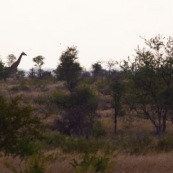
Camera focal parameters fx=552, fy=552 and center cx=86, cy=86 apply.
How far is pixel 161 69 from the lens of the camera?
2708 cm

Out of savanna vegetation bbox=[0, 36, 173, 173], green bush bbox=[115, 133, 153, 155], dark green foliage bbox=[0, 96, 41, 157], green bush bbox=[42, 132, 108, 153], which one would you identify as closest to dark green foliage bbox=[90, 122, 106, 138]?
savanna vegetation bbox=[0, 36, 173, 173]

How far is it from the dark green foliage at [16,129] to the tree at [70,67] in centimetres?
3523

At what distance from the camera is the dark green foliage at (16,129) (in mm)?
12109

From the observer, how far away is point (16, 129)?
40.3 feet

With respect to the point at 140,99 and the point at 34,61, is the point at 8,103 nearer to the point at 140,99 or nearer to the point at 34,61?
the point at 140,99

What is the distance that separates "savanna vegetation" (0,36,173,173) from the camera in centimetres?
1226

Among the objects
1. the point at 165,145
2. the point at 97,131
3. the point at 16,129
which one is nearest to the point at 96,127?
the point at 97,131

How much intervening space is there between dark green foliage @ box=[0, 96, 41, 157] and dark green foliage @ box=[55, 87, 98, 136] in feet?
47.2

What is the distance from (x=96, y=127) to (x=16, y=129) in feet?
53.1

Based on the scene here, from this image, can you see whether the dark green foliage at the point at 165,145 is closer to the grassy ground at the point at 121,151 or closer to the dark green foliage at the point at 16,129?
the grassy ground at the point at 121,151

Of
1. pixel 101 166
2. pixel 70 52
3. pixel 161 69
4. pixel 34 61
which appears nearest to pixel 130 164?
pixel 101 166

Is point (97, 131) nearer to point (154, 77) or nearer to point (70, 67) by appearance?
point (154, 77)

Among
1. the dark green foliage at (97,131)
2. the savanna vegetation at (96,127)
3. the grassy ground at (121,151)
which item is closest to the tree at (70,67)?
the savanna vegetation at (96,127)

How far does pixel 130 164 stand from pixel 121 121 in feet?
67.9
